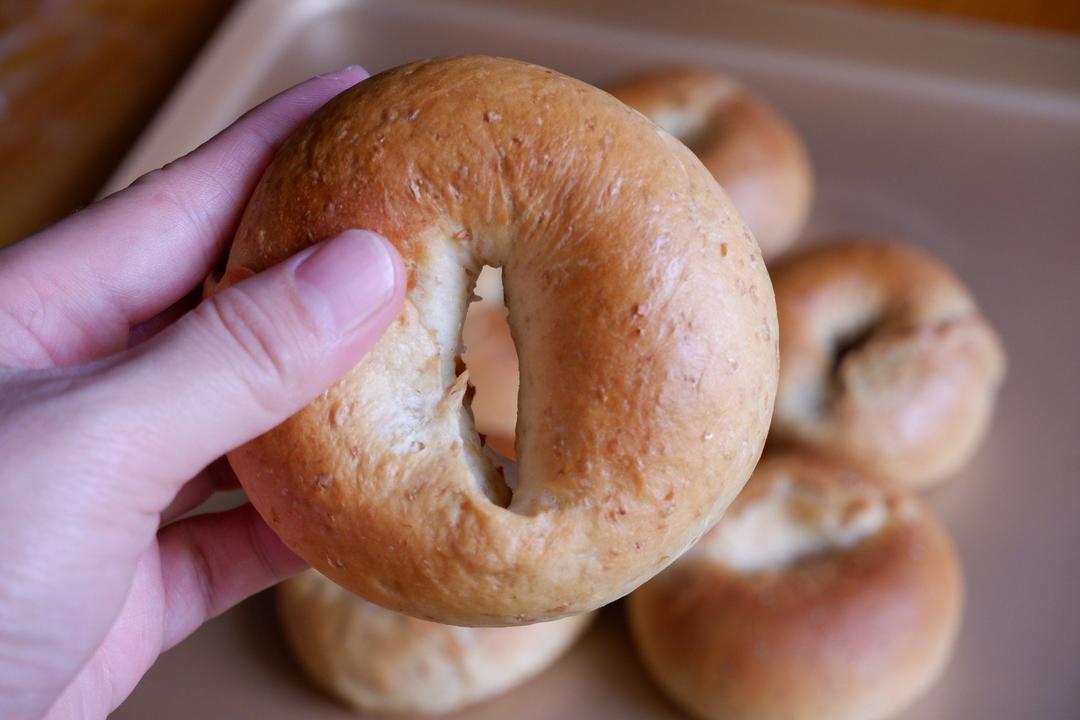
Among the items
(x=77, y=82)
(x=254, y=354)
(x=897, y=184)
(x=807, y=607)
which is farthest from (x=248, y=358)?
(x=77, y=82)

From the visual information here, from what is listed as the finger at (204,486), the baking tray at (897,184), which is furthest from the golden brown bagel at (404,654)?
the finger at (204,486)

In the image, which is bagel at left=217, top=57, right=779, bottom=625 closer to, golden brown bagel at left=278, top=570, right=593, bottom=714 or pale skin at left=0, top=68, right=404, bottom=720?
pale skin at left=0, top=68, right=404, bottom=720

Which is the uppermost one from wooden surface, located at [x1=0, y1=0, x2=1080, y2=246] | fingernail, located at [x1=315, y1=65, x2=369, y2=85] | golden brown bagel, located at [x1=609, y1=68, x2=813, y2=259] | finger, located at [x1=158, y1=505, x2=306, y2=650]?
fingernail, located at [x1=315, y1=65, x2=369, y2=85]

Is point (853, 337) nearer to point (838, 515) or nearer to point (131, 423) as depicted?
point (838, 515)

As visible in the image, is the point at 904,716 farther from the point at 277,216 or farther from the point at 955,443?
the point at 277,216

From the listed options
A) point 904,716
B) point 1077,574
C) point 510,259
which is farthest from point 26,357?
point 1077,574

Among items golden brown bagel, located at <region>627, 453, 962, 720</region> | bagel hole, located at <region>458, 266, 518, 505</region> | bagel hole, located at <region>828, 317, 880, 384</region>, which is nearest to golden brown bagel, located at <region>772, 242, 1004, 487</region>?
bagel hole, located at <region>828, 317, 880, 384</region>

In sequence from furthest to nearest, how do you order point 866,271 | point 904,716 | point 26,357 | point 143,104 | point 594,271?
point 143,104 → point 866,271 → point 904,716 → point 26,357 → point 594,271
